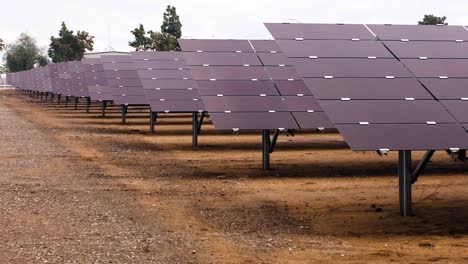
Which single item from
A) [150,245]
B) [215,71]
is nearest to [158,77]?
[215,71]

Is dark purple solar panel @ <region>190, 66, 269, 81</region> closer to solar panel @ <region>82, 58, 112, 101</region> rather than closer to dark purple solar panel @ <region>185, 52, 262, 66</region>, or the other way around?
dark purple solar panel @ <region>185, 52, 262, 66</region>

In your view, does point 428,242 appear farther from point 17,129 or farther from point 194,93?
point 17,129

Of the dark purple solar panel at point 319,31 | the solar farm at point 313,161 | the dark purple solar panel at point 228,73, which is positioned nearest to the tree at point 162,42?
the solar farm at point 313,161

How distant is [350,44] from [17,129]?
23873 mm

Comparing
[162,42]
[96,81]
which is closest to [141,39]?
[162,42]

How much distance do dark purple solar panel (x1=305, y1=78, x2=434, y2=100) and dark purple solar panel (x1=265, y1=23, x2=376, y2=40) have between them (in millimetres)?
2656

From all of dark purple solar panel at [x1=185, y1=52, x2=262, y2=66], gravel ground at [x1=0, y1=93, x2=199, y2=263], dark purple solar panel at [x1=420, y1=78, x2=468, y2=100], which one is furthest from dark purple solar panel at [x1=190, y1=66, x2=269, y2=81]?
dark purple solar panel at [x1=420, y1=78, x2=468, y2=100]

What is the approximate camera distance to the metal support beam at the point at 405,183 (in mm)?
12521

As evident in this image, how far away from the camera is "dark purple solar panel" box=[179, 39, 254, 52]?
23609 mm

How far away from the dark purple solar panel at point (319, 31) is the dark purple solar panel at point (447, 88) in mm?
2784

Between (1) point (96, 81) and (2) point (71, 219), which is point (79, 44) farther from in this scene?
(2) point (71, 219)

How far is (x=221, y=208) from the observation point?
13.8 m

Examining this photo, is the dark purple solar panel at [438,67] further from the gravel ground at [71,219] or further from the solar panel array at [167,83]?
the solar panel array at [167,83]

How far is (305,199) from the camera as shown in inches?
580
